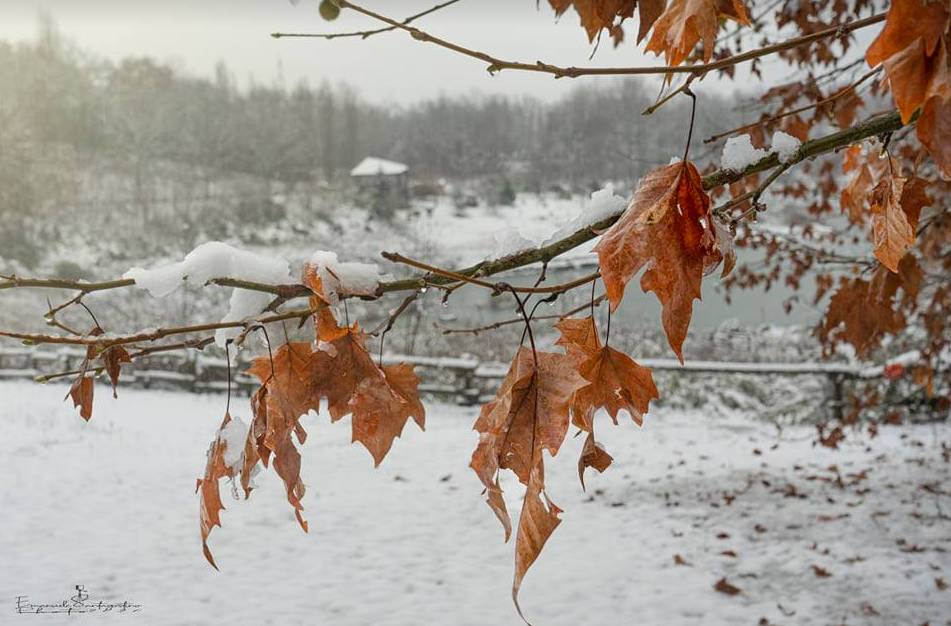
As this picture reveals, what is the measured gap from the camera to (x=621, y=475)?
19.9ft

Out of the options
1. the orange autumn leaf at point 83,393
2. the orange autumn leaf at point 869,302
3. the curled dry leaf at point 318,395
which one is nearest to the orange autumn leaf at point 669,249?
the curled dry leaf at point 318,395

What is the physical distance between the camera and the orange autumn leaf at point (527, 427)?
0.75 m

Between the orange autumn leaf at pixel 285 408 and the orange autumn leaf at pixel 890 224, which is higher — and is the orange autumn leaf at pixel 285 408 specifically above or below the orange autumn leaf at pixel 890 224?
below

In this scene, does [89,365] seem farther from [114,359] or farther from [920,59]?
[920,59]

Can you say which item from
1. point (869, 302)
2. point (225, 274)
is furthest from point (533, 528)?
point (869, 302)

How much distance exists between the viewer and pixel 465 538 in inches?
181

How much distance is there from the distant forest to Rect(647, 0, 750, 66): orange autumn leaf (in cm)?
2163

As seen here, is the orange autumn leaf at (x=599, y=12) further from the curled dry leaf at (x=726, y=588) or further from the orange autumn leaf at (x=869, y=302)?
the curled dry leaf at (x=726, y=588)

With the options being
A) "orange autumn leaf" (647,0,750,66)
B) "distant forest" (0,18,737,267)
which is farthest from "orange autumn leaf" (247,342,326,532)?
"distant forest" (0,18,737,267)

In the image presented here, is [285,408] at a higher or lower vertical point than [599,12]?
lower
